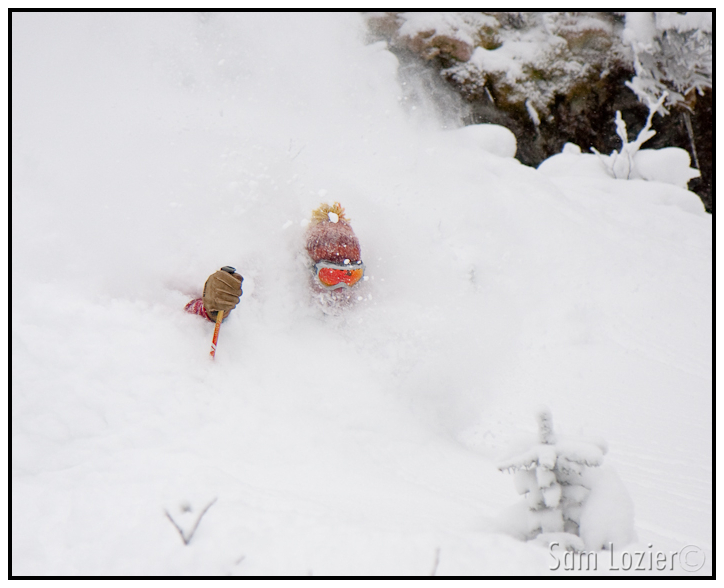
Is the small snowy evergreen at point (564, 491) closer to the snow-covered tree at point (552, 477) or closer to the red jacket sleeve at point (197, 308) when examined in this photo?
the snow-covered tree at point (552, 477)

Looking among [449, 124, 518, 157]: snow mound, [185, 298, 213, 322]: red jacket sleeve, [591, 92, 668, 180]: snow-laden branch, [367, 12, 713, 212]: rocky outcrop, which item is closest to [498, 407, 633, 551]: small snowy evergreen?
[185, 298, 213, 322]: red jacket sleeve

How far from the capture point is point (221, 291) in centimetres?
304

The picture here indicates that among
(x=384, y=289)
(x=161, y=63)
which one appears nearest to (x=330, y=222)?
(x=384, y=289)

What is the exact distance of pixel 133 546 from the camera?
5.70 ft

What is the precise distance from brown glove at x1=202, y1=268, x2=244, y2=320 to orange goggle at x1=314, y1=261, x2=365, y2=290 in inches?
36.2

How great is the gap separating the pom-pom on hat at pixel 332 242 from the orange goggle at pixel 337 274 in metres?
0.06

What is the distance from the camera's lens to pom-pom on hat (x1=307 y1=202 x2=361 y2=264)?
382 cm

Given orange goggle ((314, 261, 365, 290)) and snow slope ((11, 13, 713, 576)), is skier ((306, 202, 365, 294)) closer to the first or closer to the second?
orange goggle ((314, 261, 365, 290))

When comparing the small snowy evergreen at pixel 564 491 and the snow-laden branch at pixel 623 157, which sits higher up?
the snow-laden branch at pixel 623 157
